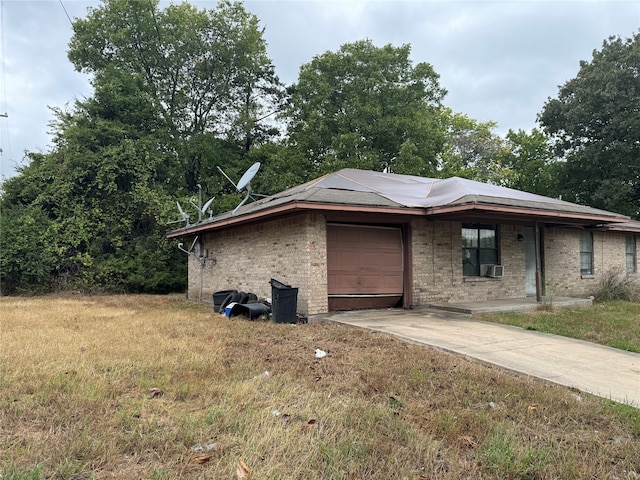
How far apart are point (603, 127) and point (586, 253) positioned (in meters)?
13.4

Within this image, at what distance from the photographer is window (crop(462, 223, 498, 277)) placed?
10977 millimetres

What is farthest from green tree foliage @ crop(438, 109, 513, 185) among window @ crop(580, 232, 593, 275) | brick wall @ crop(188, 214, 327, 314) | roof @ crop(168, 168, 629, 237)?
brick wall @ crop(188, 214, 327, 314)

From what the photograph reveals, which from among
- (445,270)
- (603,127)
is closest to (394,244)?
(445,270)

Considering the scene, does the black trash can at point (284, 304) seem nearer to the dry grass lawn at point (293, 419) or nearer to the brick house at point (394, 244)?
the brick house at point (394, 244)

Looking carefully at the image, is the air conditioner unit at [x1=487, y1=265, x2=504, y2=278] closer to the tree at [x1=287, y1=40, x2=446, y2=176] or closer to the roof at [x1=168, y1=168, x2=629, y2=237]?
the roof at [x1=168, y1=168, x2=629, y2=237]

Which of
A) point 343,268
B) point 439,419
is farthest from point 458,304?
point 439,419

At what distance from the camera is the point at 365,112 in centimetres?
2223

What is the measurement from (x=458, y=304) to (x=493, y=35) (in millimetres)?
7856

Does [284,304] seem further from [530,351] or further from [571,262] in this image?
[571,262]

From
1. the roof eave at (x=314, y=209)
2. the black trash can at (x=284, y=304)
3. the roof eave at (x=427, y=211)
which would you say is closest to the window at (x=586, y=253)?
the roof eave at (x=427, y=211)

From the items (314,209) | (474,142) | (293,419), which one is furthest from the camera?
(474,142)

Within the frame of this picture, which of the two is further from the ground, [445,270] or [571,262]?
[571,262]

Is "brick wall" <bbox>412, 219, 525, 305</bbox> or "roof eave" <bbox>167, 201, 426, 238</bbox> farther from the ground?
"roof eave" <bbox>167, 201, 426, 238</bbox>

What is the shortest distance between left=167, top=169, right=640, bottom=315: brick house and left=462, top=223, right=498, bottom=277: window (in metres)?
0.03
